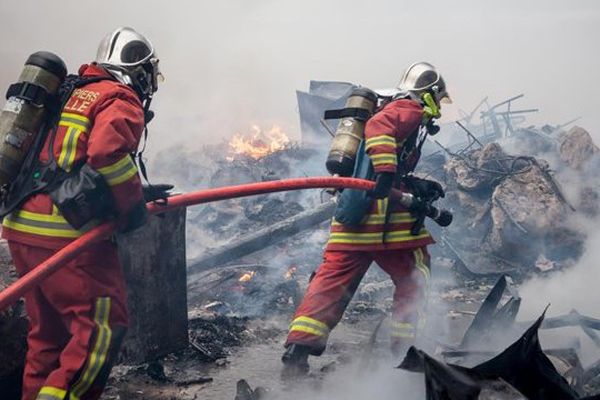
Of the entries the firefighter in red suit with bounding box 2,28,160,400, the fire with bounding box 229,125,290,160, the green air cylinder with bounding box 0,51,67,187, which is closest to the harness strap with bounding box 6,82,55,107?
the green air cylinder with bounding box 0,51,67,187

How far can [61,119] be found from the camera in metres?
2.75

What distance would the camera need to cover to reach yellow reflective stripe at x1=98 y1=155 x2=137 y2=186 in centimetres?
263

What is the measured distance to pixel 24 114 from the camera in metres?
2.73

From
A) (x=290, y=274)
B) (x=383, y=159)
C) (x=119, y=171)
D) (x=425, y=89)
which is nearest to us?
(x=119, y=171)

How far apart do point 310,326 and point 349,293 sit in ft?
1.24

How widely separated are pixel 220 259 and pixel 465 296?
2915 mm

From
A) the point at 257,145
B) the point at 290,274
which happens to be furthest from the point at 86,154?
the point at 257,145

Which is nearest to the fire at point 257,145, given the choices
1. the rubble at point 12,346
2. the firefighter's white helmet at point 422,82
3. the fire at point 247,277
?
the fire at point 247,277

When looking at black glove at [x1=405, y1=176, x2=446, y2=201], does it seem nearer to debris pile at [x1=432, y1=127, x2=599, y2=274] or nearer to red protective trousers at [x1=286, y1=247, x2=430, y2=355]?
red protective trousers at [x1=286, y1=247, x2=430, y2=355]

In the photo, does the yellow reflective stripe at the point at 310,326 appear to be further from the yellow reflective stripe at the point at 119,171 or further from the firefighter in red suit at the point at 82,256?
the yellow reflective stripe at the point at 119,171

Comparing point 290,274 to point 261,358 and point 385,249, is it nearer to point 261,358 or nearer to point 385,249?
point 261,358

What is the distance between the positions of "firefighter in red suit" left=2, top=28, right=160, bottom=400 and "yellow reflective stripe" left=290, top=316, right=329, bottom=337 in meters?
1.23

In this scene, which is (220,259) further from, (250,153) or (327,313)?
(250,153)

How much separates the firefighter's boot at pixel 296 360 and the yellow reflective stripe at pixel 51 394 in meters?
1.50
